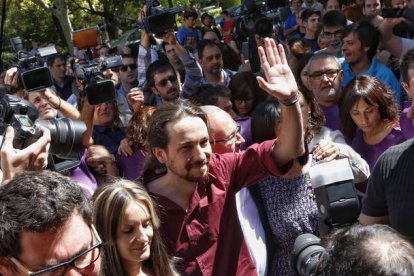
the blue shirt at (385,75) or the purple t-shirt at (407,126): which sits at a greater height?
the purple t-shirt at (407,126)

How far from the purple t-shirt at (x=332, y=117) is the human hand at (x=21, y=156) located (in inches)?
88.5

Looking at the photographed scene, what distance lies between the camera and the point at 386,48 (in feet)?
17.2

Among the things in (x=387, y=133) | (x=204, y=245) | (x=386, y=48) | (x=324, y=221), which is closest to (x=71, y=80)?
(x=386, y=48)

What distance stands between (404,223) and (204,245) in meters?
0.78

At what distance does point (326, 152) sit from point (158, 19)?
2373 millimetres

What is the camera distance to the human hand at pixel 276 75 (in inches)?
98.4

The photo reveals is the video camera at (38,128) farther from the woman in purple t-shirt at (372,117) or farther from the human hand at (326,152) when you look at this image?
the woman in purple t-shirt at (372,117)

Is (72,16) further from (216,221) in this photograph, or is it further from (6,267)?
(6,267)

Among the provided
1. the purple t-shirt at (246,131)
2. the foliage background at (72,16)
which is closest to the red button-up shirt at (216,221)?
the purple t-shirt at (246,131)

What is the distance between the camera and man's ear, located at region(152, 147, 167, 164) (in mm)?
2646

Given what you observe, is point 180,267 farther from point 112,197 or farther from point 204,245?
point 112,197

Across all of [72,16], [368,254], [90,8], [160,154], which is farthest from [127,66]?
[72,16]

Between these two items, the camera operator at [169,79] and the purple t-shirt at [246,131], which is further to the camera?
the camera operator at [169,79]

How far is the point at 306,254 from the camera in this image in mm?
1705
